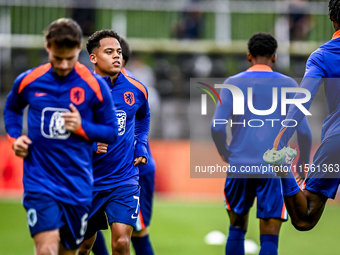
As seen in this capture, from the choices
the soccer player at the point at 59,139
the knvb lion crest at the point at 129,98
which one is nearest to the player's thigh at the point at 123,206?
the soccer player at the point at 59,139

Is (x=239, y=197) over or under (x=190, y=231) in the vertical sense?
over

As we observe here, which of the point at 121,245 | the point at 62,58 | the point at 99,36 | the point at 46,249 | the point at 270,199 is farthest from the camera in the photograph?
the point at 270,199

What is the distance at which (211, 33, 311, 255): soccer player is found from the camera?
5453mm

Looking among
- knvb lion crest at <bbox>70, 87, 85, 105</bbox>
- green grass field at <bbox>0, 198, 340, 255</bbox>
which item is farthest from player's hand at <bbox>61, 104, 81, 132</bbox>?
green grass field at <bbox>0, 198, 340, 255</bbox>

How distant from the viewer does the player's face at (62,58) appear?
3957 millimetres

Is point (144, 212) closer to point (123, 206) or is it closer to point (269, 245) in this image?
point (123, 206)

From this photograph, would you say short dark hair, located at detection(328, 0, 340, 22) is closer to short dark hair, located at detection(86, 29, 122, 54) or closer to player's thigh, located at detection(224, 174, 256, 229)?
player's thigh, located at detection(224, 174, 256, 229)

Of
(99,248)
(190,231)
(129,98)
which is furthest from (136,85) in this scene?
(190,231)

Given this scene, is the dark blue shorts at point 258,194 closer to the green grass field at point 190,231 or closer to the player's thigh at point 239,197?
the player's thigh at point 239,197

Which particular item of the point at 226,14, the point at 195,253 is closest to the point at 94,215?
the point at 195,253

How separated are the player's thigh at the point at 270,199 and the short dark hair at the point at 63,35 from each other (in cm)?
258

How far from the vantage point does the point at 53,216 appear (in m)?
3.92

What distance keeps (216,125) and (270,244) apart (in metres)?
1.39

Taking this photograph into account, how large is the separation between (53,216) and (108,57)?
1.79 meters
